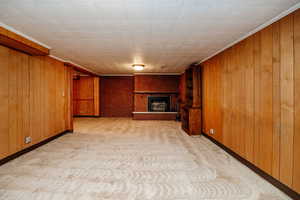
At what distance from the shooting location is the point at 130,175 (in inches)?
93.6

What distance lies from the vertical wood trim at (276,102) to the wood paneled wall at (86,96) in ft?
24.9

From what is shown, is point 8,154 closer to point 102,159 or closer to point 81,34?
point 102,159

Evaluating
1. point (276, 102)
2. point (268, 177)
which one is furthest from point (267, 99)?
point (268, 177)

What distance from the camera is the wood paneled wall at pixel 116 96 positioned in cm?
834

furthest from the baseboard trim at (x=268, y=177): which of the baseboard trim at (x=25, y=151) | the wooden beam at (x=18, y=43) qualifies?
the wooden beam at (x=18, y=43)

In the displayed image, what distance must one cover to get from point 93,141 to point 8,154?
1.70 metres

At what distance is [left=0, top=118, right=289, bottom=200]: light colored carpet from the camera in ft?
6.33

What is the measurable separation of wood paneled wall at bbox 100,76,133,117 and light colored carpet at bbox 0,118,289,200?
15.4 ft

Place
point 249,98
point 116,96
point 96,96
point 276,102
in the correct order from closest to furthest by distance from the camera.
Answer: point 276,102 < point 249,98 < point 96,96 < point 116,96

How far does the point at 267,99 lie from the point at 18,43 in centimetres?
409

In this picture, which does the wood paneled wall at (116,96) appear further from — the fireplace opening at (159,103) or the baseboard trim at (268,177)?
the baseboard trim at (268,177)

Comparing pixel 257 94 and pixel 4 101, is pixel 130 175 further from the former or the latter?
pixel 4 101

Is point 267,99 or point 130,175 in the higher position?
point 267,99

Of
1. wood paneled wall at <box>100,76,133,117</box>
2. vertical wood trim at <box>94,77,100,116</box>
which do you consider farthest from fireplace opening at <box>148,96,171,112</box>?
vertical wood trim at <box>94,77,100,116</box>
